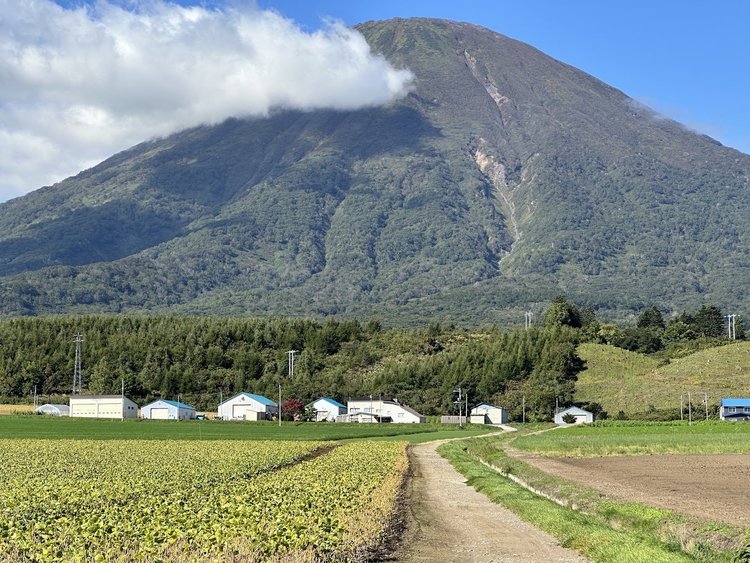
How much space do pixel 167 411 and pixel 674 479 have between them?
356 ft

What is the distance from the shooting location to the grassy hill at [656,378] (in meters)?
140

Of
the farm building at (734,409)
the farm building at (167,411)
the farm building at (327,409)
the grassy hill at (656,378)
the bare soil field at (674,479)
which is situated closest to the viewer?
the bare soil field at (674,479)

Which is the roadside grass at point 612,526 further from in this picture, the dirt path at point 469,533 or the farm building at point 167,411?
the farm building at point 167,411

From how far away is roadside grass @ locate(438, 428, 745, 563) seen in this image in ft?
68.8

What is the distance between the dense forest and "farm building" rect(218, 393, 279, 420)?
31.5 ft

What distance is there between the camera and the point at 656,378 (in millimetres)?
150750

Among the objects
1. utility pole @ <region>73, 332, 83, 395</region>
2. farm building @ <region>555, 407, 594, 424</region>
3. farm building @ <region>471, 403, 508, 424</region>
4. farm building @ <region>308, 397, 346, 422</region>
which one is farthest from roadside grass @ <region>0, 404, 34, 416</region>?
farm building @ <region>555, 407, 594, 424</region>

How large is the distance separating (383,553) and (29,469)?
22239mm

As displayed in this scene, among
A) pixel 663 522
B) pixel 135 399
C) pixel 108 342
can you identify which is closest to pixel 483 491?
pixel 663 522

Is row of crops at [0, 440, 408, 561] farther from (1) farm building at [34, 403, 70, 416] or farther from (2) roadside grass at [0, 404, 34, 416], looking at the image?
(1) farm building at [34, 403, 70, 416]

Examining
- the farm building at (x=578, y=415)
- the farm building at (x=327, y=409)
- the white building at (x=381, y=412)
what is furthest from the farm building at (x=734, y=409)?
the farm building at (x=327, y=409)

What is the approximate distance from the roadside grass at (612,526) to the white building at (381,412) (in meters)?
108

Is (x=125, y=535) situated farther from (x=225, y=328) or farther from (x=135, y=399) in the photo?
(x=225, y=328)

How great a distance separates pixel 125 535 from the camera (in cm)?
2014
